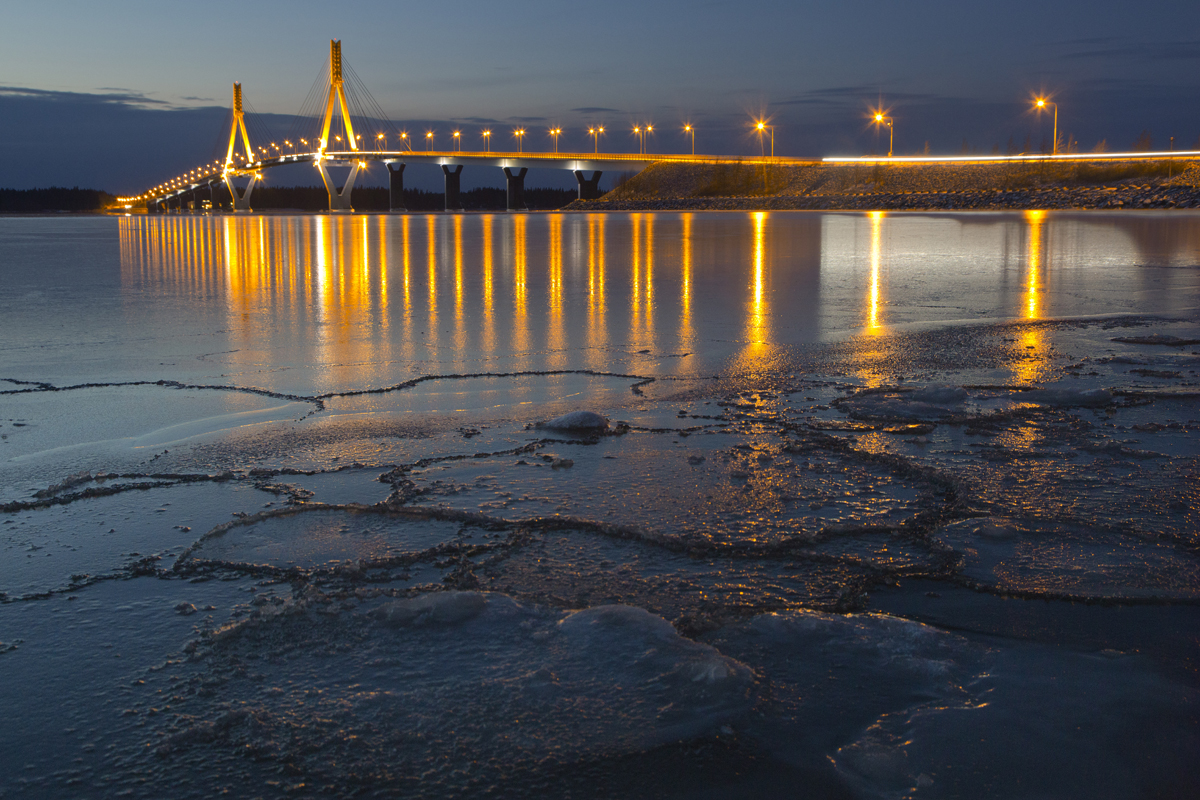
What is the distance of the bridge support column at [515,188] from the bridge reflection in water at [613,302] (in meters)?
76.9

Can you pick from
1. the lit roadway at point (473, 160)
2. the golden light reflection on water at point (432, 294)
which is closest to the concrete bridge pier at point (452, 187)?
the lit roadway at point (473, 160)

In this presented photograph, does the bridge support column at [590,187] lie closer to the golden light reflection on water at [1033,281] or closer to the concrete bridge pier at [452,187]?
the concrete bridge pier at [452,187]

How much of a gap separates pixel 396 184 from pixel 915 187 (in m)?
51.3

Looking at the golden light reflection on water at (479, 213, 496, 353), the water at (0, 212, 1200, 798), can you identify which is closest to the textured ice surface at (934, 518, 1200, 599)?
the water at (0, 212, 1200, 798)

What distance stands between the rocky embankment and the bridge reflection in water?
4674cm

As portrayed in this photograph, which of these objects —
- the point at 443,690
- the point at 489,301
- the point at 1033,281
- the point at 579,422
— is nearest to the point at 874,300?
the point at 1033,281

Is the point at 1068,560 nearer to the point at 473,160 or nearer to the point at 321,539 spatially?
the point at 321,539

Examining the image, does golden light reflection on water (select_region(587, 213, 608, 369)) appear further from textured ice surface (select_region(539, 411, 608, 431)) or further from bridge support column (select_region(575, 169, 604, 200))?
bridge support column (select_region(575, 169, 604, 200))

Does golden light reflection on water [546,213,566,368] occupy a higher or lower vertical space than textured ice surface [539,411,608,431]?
higher

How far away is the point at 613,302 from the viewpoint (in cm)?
911

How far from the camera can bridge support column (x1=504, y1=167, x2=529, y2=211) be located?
9256 centimetres

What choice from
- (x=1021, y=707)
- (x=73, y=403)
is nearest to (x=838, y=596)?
(x=1021, y=707)

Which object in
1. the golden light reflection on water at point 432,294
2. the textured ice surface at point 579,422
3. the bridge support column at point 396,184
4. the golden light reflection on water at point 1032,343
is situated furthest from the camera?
the bridge support column at point 396,184

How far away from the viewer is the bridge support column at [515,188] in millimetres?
92562
